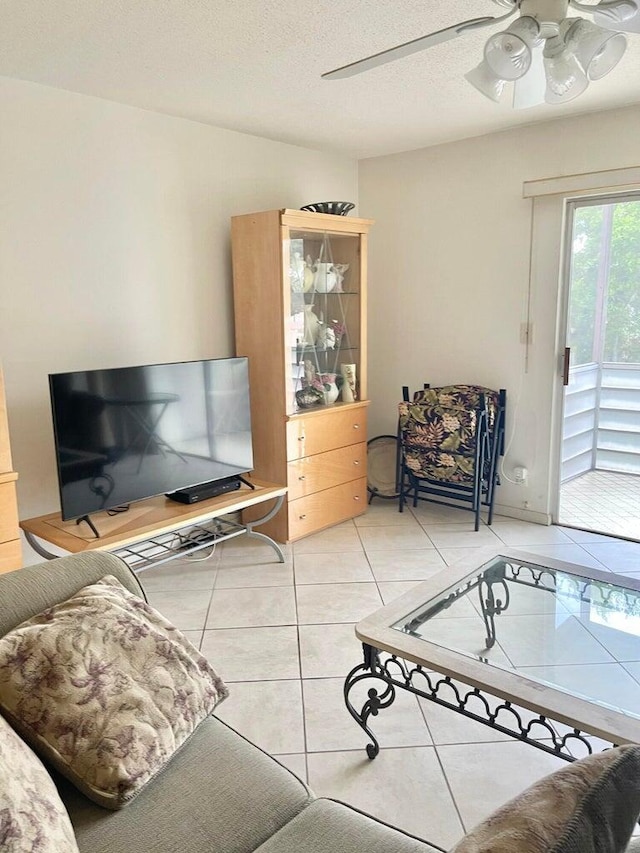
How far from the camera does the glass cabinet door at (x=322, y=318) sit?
357cm

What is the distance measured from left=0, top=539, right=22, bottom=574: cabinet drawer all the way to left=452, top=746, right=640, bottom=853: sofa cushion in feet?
6.15

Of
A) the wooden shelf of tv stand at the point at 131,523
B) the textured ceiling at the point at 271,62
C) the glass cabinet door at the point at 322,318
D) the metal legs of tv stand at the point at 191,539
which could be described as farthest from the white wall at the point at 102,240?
the metal legs of tv stand at the point at 191,539

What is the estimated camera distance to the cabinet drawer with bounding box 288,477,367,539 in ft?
12.0

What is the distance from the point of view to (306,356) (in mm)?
3762

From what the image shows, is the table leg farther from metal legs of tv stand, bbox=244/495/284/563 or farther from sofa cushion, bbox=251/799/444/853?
metal legs of tv stand, bbox=244/495/284/563

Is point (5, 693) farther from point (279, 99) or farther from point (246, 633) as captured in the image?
point (279, 99)

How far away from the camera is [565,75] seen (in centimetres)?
183

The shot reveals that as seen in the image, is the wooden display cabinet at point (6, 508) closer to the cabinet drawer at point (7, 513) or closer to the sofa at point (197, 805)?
A: the cabinet drawer at point (7, 513)

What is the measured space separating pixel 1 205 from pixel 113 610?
2004 millimetres

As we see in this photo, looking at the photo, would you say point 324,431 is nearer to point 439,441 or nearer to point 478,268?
point 439,441

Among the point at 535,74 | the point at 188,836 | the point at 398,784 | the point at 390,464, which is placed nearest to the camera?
the point at 188,836

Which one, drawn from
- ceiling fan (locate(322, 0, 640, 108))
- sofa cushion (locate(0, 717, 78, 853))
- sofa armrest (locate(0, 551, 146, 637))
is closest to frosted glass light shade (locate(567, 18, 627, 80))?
ceiling fan (locate(322, 0, 640, 108))

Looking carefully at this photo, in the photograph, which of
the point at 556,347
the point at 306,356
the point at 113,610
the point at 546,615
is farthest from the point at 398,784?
the point at 556,347

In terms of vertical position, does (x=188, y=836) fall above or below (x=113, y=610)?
below
